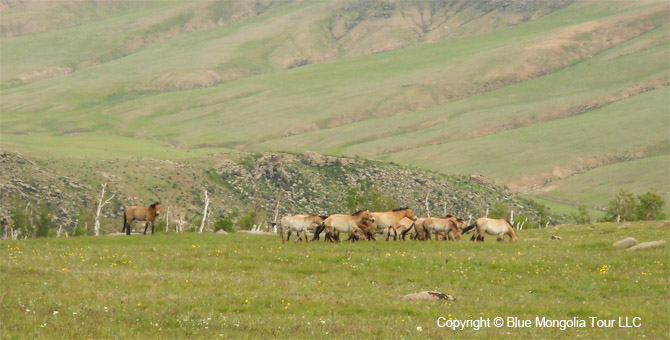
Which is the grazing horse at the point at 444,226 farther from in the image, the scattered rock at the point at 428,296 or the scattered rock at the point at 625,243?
the scattered rock at the point at 428,296

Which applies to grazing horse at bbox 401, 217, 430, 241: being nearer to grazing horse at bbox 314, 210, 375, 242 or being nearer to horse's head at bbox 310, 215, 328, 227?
grazing horse at bbox 314, 210, 375, 242

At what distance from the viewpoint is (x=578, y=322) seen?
22453 millimetres

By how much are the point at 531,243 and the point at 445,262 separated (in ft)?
30.9

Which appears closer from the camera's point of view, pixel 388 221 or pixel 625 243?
pixel 625 243

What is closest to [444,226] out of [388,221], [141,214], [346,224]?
[388,221]

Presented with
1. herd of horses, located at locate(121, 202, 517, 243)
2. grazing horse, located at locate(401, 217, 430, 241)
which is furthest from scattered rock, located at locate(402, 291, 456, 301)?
grazing horse, located at locate(401, 217, 430, 241)

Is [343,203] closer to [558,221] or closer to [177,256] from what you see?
[558,221]

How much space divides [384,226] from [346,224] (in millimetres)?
3043

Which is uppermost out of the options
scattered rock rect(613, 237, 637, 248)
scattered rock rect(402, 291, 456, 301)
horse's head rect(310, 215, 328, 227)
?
horse's head rect(310, 215, 328, 227)

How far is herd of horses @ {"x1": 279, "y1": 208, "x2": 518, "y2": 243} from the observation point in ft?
131

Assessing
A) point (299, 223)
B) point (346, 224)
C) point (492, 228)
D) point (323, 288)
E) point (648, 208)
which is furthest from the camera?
point (648, 208)

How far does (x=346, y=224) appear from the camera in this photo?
3978cm

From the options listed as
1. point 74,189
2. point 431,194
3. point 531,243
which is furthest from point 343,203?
point 531,243

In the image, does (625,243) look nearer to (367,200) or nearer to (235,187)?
(367,200)
